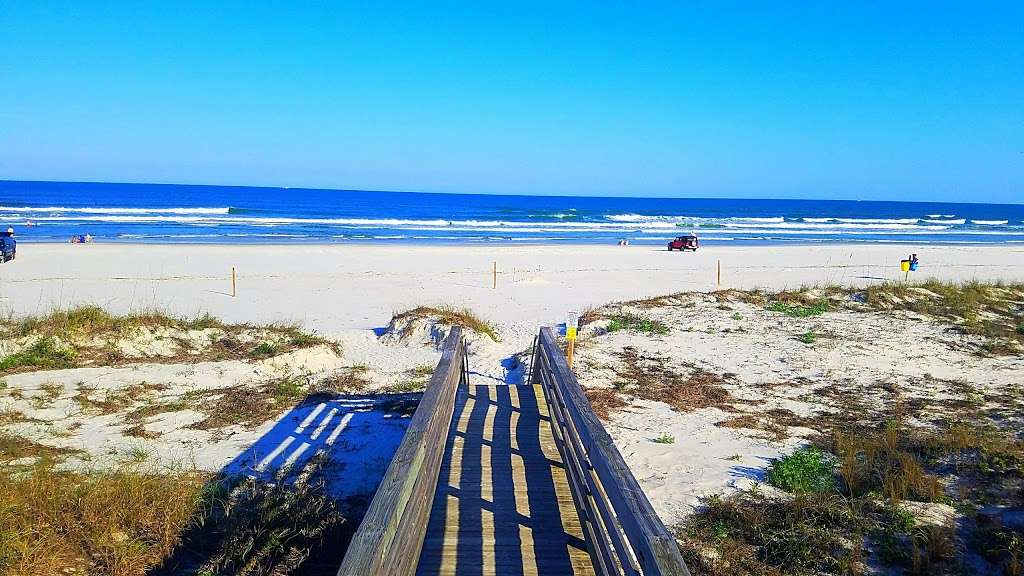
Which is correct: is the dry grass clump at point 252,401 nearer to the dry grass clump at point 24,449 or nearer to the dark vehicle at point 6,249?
the dry grass clump at point 24,449

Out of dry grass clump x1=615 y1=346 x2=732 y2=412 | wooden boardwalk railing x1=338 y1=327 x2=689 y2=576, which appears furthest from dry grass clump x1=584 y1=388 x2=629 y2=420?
wooden boardwalk railing x1=338 y1=327 x2=689 y2=576

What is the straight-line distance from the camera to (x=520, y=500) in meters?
5.18

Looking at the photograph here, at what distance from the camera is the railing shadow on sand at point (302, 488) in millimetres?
5301

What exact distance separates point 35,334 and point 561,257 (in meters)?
26.2

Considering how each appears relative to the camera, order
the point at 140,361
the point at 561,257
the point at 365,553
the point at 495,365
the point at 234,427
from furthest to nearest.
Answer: the point at 561,257 → the point at 495,365 → the point at 140,361 → the point at 234,427 → the point at 365,553

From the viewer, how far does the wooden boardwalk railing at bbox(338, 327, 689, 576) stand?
3.00 m

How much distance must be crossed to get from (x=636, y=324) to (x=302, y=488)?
10037 mm

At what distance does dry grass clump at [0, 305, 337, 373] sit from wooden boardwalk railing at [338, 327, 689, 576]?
265 inches

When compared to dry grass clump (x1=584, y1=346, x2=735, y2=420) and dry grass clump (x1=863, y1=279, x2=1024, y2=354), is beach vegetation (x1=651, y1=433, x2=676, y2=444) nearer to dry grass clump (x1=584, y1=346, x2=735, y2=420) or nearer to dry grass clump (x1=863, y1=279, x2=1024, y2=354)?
dry grass clump (x1=584, y1=346, x2=735, y2=420)

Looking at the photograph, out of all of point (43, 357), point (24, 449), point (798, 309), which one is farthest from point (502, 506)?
point (798, 309)

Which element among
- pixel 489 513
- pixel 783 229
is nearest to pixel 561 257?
pixel 489 513

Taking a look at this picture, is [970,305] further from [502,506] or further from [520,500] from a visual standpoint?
[502,506]

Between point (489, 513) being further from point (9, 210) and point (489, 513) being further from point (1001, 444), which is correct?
point (9, 210)

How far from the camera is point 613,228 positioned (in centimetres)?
6481
